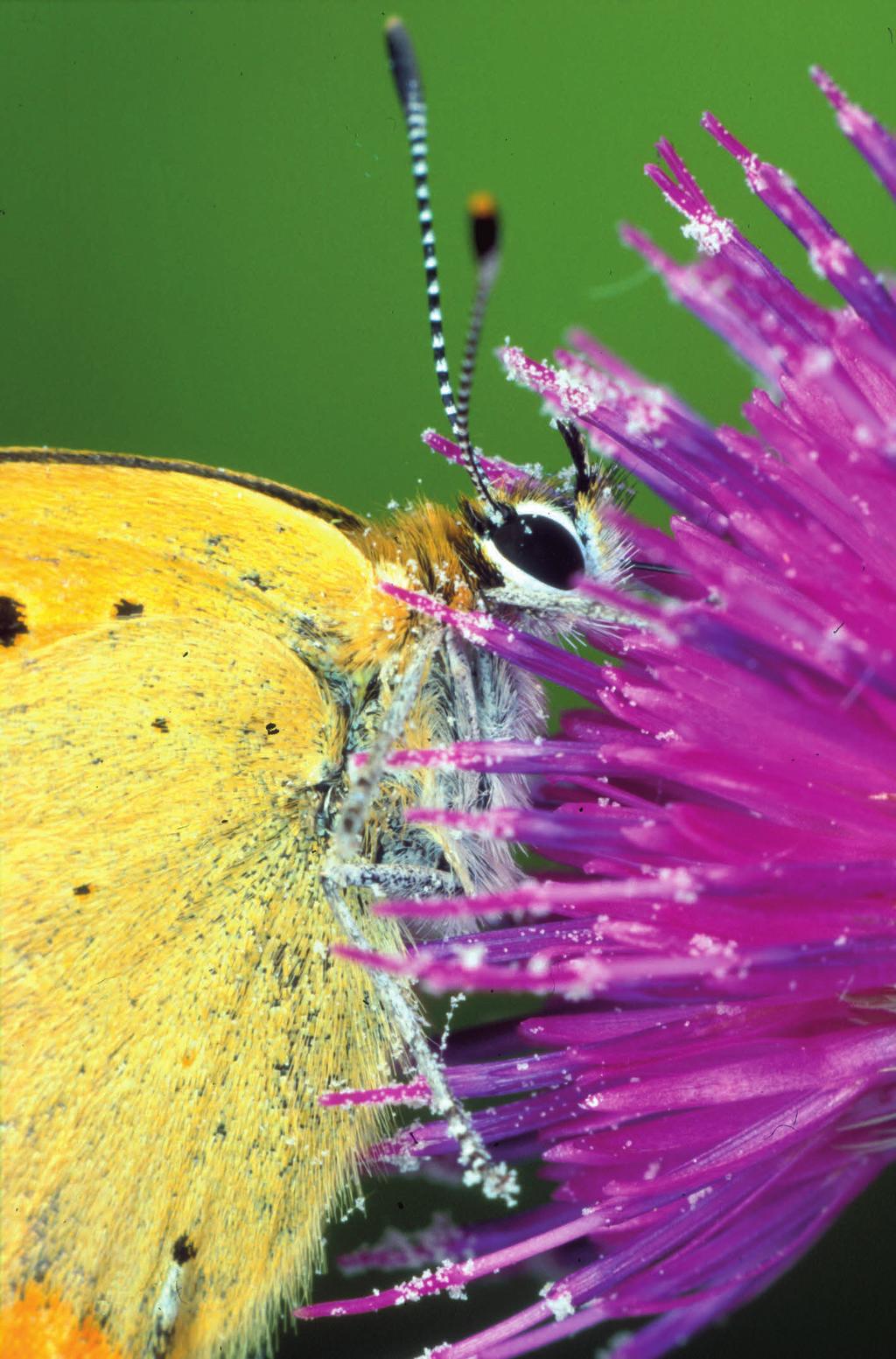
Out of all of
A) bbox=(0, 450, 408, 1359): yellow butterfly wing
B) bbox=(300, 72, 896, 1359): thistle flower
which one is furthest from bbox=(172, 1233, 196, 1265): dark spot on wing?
bbox=(300, 72, 896, 1359): thistle flower

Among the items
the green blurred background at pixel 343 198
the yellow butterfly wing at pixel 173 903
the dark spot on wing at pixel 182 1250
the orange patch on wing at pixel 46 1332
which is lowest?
the orange patch on wing at pixel 46 1332

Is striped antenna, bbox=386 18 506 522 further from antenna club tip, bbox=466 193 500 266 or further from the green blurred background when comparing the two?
the green blurred background

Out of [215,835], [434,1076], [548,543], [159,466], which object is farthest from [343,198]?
Answer: [434,1076]

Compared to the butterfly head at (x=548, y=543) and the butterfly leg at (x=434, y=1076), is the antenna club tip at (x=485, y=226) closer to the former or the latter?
the butterfly head at (x=548, y=543)

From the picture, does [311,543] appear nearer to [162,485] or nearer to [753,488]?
[162,485]

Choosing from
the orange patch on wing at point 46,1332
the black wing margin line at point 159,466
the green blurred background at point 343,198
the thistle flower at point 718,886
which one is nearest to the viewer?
the thistle flower at point 718,886

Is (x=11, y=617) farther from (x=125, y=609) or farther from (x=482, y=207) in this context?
(x=482, y=207)

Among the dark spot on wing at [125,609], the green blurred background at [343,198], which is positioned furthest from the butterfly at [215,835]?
the green blurred background at [343,198]
